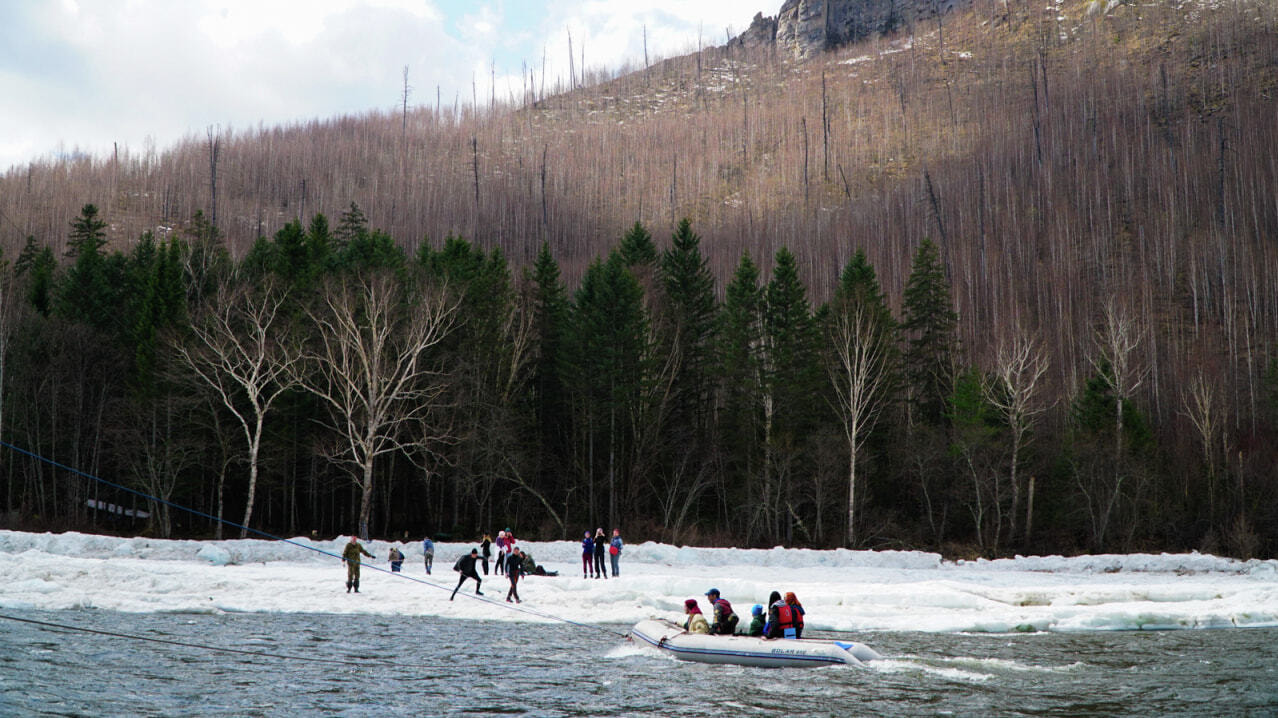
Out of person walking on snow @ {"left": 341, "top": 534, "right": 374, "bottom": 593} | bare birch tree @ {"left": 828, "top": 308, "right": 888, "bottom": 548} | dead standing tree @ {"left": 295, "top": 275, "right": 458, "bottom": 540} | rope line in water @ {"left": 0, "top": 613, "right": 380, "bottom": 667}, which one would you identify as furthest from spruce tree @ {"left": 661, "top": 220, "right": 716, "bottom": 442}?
rope line in water @ {"left": 0, "top": 613, "right": 380, "bottom": 667}

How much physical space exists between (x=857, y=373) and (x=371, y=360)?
25.7 m

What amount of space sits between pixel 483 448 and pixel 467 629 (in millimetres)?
24361

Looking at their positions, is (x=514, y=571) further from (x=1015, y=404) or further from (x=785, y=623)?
(x=1015, y=404)

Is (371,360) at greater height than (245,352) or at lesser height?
lesser

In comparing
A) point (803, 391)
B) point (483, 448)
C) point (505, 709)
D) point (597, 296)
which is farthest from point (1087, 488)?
point (505, 709)

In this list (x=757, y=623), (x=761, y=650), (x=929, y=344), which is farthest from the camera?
(x=929, y=344)

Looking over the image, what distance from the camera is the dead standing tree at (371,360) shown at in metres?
40.1

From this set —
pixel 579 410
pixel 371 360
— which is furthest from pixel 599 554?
pixel 579 410

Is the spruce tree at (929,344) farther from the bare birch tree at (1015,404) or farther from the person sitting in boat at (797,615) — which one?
the person sitting in boat at (797,615)

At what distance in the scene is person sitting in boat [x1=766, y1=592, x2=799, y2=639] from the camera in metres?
18.9

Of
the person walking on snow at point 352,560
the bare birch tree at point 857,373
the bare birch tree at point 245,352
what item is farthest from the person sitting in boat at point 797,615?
the bare birch tree at point 245,352

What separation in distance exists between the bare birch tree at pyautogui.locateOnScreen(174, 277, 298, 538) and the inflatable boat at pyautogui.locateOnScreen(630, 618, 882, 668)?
2680cm

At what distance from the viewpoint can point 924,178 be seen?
15062 centimetres

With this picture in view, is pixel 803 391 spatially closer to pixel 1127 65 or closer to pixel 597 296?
pixel 597 296
